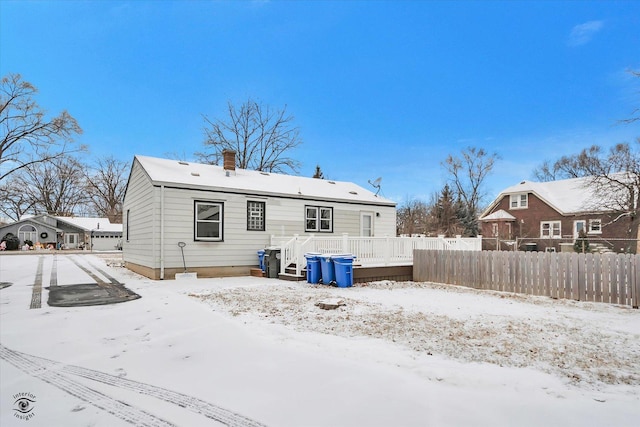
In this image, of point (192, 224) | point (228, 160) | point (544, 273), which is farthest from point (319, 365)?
point (228, 160)

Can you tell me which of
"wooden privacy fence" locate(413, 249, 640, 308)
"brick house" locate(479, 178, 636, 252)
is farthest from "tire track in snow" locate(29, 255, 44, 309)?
"brick house" locate(479, 178, 636, 252)

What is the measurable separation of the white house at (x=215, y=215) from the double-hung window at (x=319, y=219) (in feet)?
0.14

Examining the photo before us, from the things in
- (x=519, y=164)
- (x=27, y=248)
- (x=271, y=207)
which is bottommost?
(x=27, y=248)

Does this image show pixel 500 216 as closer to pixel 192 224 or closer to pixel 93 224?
pixel 192 224

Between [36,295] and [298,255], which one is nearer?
[36,295]

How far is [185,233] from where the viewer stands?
11.9m

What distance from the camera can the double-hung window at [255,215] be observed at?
43.5 ft

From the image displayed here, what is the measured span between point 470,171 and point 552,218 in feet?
40.0

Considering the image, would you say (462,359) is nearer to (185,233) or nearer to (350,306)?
(350,306)

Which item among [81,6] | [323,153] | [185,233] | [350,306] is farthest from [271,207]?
[323,153]

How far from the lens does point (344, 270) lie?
Answer: 10148 millimetres

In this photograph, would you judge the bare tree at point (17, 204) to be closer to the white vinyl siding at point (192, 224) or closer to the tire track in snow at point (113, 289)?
the white vinyl siding at point (192, 224)

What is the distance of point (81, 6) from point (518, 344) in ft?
61.4

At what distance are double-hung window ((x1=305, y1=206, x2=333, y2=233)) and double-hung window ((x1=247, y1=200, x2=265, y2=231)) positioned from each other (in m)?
2.05
